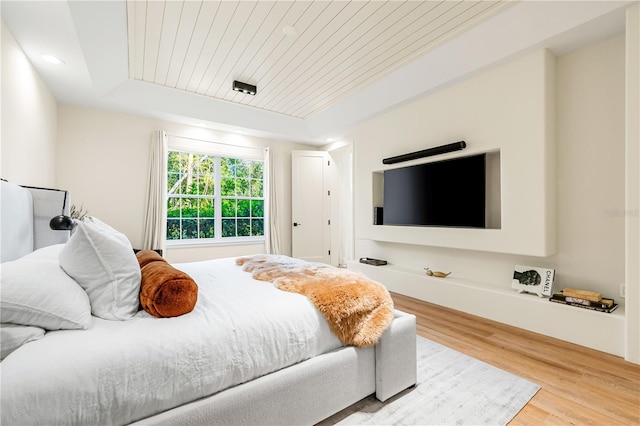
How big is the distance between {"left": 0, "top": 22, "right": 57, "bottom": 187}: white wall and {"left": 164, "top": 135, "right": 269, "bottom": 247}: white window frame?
138 cm

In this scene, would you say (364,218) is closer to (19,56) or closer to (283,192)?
(283,192)

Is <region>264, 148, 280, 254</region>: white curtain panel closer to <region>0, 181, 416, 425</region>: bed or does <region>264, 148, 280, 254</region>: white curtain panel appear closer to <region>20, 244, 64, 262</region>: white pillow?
<region>0, 181, 416, 425</region>: bed

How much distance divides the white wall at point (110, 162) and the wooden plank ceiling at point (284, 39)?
1.00 metres

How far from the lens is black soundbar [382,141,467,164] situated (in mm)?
3039

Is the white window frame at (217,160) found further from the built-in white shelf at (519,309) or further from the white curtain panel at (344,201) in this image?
the built-in white shelf at (519,309)

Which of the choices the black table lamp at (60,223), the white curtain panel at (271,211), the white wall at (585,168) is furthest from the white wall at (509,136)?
the black table lamp at (60,223)

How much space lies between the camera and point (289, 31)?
99.1 inches

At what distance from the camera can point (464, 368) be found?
192cm

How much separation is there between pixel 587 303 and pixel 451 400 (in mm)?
1546

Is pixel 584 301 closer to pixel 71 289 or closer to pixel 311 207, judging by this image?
pixel 71 289

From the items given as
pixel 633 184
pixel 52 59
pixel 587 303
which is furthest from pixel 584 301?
pixel 52 59

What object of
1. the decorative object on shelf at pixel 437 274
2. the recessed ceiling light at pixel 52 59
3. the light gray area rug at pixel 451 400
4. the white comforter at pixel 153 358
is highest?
the recessed ceiling light at pixel 52 59

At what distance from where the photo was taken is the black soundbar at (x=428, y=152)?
9.97 feet

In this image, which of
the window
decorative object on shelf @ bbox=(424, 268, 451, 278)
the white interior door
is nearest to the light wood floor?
decorative object on shelf @ bbox=(424, 268, 451, 278)
